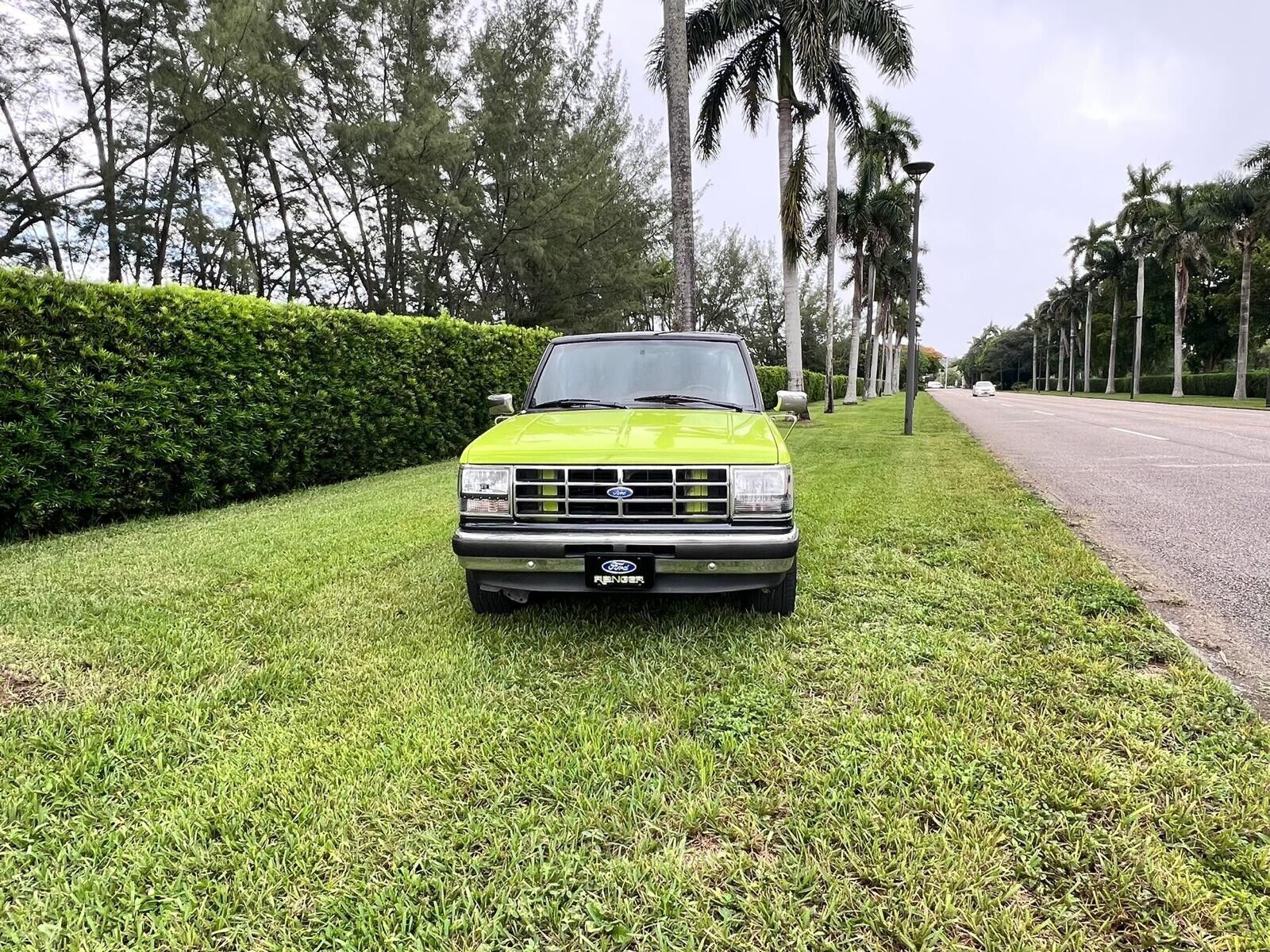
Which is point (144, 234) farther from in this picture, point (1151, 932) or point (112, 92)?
point (1151, 932)

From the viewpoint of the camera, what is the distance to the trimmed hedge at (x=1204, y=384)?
40.2 metres

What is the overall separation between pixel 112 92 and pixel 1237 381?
53752 millimetres

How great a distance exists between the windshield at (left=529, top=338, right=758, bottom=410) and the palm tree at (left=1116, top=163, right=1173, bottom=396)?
52.7 metres

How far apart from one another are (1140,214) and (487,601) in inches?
2337

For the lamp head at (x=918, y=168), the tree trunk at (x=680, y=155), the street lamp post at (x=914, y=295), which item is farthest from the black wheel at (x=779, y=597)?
the lamp head at (x=918, y=168)

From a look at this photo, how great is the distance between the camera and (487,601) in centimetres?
388

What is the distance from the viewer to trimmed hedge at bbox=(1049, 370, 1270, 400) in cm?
4019

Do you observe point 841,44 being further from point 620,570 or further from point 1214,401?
point 1214,401

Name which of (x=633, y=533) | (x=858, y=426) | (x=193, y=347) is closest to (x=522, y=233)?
(x=858, y=426)

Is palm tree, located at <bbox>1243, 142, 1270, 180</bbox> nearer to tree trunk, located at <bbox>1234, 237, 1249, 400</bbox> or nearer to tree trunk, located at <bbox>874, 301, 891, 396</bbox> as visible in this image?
tree trunk, located at <bbox>1234, 237, 1249, 400</bbox>

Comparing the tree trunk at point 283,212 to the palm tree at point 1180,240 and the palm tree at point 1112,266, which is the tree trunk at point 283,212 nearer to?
the palm tree at point 1180,240

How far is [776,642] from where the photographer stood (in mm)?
3482

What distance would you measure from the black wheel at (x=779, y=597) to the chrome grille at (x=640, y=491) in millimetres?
673

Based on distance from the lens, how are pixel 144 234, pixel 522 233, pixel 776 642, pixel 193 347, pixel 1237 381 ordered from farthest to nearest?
1. pixel 1237 381
2. pixel 522 233
3. pixel 144 234
4. pixel 193 347
5. pixel 776 642
